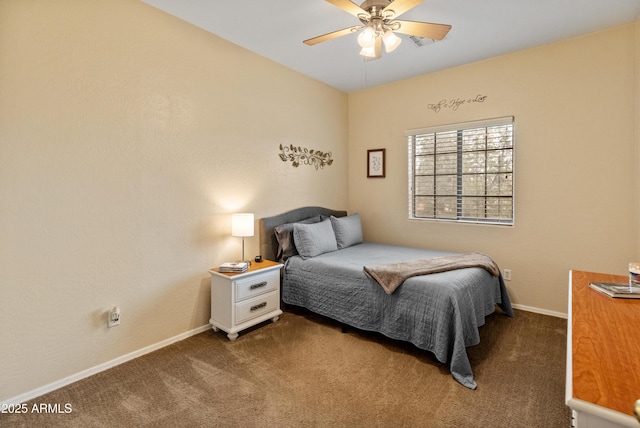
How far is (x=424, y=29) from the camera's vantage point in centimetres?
215

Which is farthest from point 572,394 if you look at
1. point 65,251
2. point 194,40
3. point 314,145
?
point 314,145

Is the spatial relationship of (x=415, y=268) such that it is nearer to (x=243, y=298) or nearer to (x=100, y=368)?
(x=243, y=298)

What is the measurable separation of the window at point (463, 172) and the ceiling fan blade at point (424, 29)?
61.4 inches

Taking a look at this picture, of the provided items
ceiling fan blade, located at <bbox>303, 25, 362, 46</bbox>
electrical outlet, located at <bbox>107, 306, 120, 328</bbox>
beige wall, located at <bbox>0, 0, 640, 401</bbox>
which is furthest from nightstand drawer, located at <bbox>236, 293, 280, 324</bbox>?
ceiling fan blade, located at <bbox>303, 25, 362, 46</bbox>

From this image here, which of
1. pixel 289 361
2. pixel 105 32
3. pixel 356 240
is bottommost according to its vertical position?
pixel 289 361

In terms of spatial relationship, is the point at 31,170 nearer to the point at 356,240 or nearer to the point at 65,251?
the point at 65,251

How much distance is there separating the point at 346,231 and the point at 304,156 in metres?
1.04

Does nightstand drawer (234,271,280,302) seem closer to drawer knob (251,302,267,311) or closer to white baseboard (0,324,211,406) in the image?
drawer knob (251,302,267,311)

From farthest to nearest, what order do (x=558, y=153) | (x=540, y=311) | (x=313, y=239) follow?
(x=313, y=239), (x=540, y=311), (x=558, y=153)

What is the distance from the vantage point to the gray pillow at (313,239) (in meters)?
3.24

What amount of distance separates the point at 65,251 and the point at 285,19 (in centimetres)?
234

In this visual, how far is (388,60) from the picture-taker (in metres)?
3.38

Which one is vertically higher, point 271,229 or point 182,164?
point 182,164

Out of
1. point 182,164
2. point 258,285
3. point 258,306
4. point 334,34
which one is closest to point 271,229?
point 258,285
